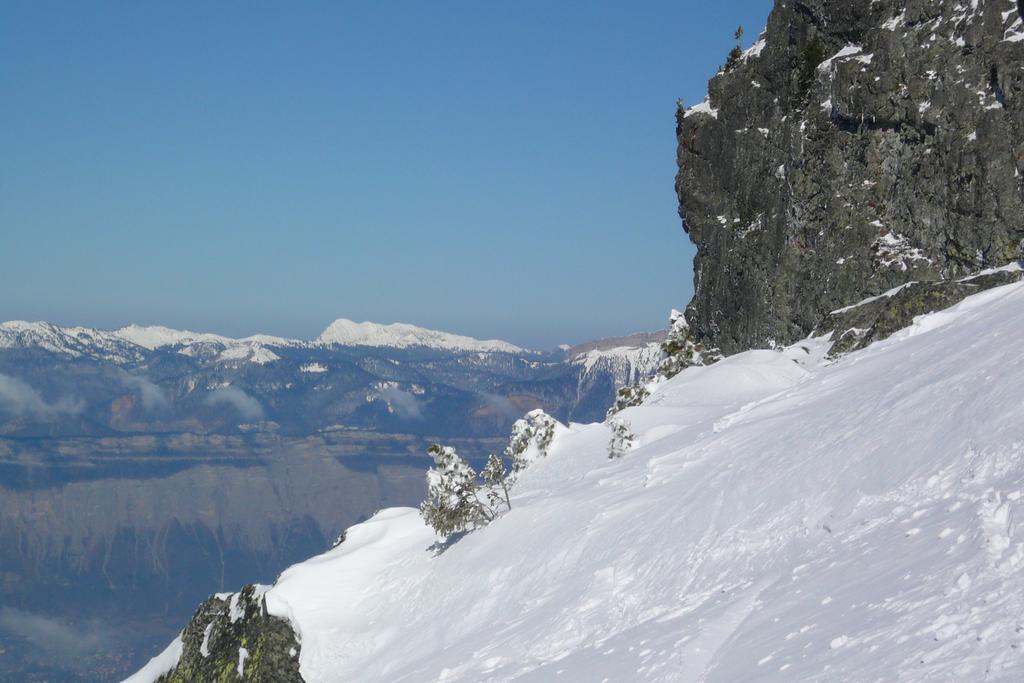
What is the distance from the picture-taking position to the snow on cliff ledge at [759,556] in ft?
41.8

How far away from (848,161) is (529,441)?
20.9 m

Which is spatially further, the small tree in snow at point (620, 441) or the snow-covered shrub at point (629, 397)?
the snow-covered shrub at point (629, 397)

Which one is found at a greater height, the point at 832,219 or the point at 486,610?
the point at 832,219

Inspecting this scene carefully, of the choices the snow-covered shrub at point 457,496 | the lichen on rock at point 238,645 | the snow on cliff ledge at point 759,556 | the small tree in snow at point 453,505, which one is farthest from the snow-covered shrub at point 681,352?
the lichen on rock at point 238,645

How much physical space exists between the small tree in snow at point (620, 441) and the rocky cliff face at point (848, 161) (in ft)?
44.5

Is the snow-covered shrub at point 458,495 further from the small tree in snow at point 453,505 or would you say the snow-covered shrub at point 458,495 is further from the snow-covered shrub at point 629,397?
the snow-covered shrub at point 629,397

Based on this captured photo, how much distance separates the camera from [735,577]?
60.1 feet

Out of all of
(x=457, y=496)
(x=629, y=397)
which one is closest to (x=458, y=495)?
(x=457, y=496)

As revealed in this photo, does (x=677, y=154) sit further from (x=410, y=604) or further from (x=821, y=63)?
(x=410, y=604)

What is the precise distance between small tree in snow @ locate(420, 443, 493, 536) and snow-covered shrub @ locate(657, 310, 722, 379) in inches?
922

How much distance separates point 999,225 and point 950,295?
14.0 feet

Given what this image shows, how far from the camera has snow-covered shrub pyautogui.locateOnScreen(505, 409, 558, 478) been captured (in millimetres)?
44531

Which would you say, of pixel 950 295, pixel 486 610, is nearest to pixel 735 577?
pixel 486 610

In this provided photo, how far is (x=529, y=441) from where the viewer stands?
45.8 metres
